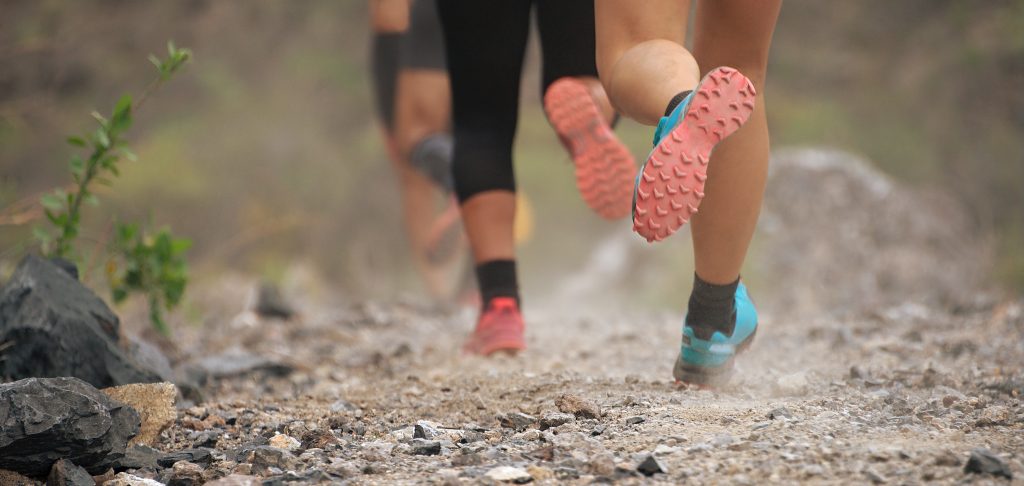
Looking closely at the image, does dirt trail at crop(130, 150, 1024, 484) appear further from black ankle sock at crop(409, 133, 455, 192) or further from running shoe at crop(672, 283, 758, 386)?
black ankle sock at crop(409, 133, 455, 192)

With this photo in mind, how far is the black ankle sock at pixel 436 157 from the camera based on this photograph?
3660 millimetres

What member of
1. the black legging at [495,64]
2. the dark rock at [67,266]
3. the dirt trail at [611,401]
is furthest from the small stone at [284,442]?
the black legging at [495,64]

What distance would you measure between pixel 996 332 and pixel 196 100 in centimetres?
659

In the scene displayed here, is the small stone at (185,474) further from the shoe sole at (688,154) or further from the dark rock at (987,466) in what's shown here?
the dark rock at (987,466)

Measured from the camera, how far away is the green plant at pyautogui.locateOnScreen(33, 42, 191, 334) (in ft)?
6.96

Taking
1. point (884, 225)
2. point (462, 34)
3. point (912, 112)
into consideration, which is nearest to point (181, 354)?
point (462, 34)

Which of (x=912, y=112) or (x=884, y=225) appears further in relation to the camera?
(x=912, y=112)

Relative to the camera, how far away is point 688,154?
4.89 ft

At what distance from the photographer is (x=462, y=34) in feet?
8.11

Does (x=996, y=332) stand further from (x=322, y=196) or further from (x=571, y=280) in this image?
(x=322, y=196)

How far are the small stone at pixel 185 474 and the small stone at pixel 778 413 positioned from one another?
0.84 m

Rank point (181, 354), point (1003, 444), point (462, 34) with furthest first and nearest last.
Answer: point (181, 354)
point (462, 34)
point (1003, 444)

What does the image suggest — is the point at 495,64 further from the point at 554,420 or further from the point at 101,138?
the point at 554,420

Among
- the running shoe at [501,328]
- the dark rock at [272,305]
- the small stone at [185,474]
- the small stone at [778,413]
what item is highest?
the dark rock at [272,305]
